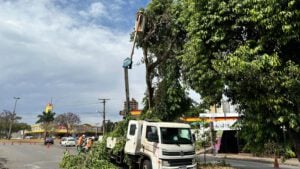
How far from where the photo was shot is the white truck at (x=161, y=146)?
15945 millimetres

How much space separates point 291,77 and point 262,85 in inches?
31.4

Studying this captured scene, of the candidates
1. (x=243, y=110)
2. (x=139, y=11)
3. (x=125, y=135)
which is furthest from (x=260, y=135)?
(x=139, y=11)

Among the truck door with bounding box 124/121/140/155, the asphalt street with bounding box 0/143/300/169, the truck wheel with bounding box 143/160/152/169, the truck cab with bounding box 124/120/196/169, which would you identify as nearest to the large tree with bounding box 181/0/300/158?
the truck cab with bounding box 124/120/196/169

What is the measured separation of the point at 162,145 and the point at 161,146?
66mm

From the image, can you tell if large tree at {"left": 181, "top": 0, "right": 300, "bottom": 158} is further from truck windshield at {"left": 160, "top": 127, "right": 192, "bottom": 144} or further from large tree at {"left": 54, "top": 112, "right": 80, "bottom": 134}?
large tree at {"left": 54, "top": 112, "right": 80, "bottom": 134}

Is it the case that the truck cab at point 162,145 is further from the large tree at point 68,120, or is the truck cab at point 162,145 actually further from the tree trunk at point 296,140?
the large tree at point 68,120

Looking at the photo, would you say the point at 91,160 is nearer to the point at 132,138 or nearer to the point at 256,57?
the point at 132,138

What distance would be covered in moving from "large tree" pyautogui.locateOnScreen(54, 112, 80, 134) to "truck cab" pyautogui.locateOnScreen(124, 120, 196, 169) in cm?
9349

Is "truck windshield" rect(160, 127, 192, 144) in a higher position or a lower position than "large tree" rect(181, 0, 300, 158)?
lower

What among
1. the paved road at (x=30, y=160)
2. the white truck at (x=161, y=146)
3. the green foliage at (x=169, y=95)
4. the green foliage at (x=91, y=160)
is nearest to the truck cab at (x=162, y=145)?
the white truck at (x=161, y=146)

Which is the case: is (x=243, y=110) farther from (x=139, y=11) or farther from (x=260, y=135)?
(x=139, y=11)

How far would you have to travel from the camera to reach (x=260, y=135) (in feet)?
36.9

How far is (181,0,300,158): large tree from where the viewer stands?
9953mm

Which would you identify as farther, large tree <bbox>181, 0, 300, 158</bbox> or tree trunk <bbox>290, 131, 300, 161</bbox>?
tree trunk <bbox>290, 131, 300, 161</bbox>
